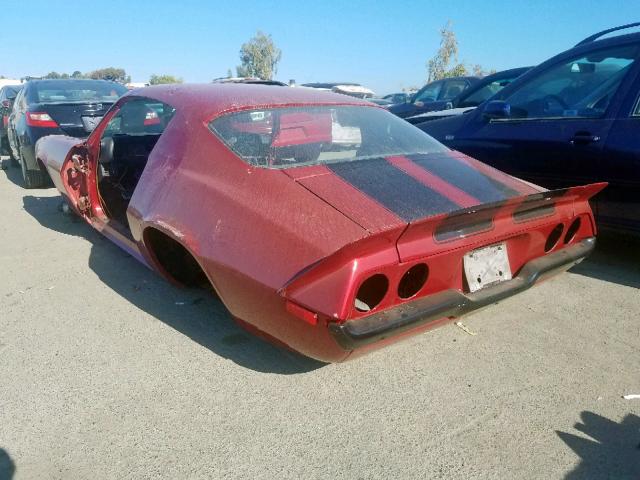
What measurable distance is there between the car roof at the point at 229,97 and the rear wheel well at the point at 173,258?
0.73 metres

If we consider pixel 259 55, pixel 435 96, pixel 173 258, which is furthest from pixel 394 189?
pixel 259 55

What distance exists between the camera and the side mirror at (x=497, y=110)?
415cm

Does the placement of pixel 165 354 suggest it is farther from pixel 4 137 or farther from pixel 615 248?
pixel 4 137

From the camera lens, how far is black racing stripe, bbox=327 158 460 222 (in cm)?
219

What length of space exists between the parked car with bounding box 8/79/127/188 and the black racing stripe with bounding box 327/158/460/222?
4.87 m

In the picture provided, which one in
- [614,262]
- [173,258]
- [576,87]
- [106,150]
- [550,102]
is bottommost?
[614,262]

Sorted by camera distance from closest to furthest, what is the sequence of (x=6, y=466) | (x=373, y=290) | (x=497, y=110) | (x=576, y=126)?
1. (x=6, y=466)
2. (x=373, y=290)
3. (x=576, y=126)
4. (x=497, y=110)

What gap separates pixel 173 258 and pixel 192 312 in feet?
1.13

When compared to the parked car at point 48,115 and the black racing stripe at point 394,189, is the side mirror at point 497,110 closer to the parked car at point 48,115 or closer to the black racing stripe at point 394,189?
the black racing stripe at point 394,189

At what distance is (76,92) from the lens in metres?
7.38

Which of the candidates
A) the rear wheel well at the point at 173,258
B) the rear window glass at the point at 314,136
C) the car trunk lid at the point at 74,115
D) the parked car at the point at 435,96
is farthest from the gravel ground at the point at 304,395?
the parked car at the point at 435,96

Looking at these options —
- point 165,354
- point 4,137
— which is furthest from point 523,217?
point 4,137

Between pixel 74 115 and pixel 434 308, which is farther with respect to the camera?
pixel 74 115

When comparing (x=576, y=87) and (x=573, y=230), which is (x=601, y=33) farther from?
(x=573, y=230)
